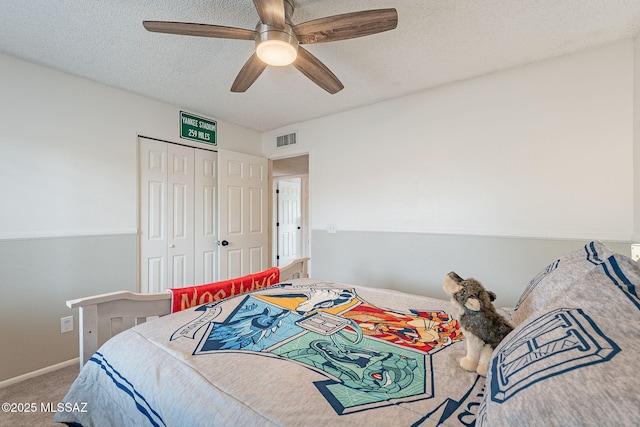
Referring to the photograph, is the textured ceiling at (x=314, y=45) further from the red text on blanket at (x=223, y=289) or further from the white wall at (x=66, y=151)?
the red text on blanket at (x=223, y=289)

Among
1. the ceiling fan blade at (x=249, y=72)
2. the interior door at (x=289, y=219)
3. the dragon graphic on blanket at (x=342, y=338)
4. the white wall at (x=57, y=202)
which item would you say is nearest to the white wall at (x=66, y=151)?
the white wall at (x=57, y=202)

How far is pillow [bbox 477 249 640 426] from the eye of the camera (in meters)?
0.40

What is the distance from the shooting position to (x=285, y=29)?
4.71 feet

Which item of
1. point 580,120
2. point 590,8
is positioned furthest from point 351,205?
point 590,8

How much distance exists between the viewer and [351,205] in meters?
3.15

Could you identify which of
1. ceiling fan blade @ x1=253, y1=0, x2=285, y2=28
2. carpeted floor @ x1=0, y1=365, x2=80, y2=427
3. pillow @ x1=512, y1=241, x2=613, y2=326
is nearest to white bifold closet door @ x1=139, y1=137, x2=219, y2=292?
carpeted floor @ x1=0, y1=365, x2=80, y2=427

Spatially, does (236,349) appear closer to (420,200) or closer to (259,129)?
(420,200)

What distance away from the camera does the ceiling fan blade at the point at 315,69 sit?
163 centimetres

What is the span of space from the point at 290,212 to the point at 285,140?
259 cm

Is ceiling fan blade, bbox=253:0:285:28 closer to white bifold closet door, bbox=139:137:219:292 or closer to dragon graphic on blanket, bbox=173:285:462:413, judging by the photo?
dragon graphic on blanket, bbox=173:285:462:413

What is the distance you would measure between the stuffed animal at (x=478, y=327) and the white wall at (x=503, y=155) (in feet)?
5.54

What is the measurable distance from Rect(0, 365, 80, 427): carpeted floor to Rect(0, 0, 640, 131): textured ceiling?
2.42 m

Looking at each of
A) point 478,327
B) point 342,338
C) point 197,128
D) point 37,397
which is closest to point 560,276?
point 478,327

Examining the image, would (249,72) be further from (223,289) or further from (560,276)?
(560,276)
